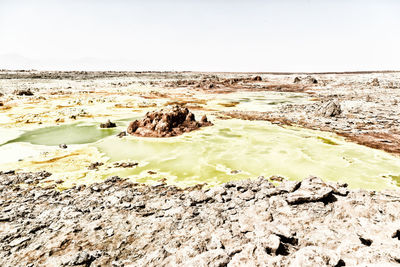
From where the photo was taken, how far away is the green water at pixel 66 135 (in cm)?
1500

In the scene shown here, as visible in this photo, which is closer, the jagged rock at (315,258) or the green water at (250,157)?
the jagged rock at (315,258)

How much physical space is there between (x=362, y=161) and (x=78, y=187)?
11535mm

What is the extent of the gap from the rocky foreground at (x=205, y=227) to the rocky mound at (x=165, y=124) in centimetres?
783

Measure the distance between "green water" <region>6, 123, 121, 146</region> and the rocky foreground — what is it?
24.3ft

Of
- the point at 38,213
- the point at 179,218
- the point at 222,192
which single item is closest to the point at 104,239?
the point at 179,218

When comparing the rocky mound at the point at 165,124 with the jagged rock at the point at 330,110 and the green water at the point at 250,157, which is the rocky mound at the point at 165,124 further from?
the jagged rock at the point at 330,110

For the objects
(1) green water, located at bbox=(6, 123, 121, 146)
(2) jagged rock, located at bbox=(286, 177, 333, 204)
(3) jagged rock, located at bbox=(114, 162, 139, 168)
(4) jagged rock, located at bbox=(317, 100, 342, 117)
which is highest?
(4) jagged rock, located at bbox=(317, 100, 342, 117)

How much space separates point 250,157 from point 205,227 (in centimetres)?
629

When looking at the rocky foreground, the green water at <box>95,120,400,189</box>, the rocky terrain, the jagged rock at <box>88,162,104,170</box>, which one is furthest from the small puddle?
the rocky foreground

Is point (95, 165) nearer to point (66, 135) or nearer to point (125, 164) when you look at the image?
point (125, 164)

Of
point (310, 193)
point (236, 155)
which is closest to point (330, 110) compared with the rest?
point (236, 155)

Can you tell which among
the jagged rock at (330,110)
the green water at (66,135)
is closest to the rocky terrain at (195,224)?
the green water at (66,135)

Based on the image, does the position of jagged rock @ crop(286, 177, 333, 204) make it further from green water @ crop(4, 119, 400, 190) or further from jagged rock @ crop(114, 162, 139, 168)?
jagged rock @ crop(114, 162, 139, 168)

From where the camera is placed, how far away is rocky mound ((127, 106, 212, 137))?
15763mm
